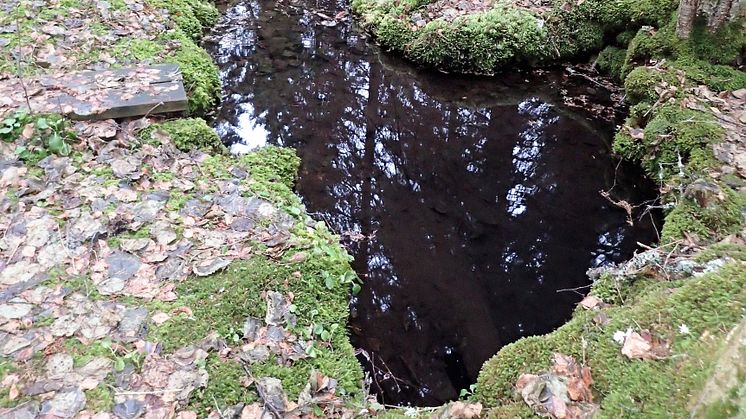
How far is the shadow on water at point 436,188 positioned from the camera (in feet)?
14.3

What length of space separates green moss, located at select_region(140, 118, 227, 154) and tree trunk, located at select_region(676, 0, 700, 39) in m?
5.85

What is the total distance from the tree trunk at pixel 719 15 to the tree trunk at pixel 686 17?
210 mm

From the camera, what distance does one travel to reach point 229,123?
269 inches

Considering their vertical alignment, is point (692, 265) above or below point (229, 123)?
above

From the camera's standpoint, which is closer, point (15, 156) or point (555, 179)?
point (15, 156)

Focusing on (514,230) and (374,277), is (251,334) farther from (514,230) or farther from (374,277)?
(514,230)

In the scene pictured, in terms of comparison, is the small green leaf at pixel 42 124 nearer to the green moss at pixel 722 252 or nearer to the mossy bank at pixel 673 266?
the mossy bank at pixel 673 266

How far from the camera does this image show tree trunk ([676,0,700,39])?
641 cm

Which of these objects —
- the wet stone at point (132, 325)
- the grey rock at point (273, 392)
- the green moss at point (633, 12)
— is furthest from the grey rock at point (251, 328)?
the green moss at point (633, 12)

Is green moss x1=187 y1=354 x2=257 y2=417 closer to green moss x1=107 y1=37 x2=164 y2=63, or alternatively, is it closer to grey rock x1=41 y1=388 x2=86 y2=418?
grey rock x1=41 y1=388 x2=86 y2=418

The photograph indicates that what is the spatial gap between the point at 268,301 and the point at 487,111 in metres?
4.82

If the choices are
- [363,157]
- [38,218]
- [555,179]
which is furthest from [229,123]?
[555,179]

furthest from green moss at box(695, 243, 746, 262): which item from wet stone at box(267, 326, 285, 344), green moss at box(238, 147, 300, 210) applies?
green moss at box(238, 147, 300, 210)

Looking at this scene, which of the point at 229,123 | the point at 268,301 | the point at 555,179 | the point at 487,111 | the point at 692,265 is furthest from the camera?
the point at 487,111
